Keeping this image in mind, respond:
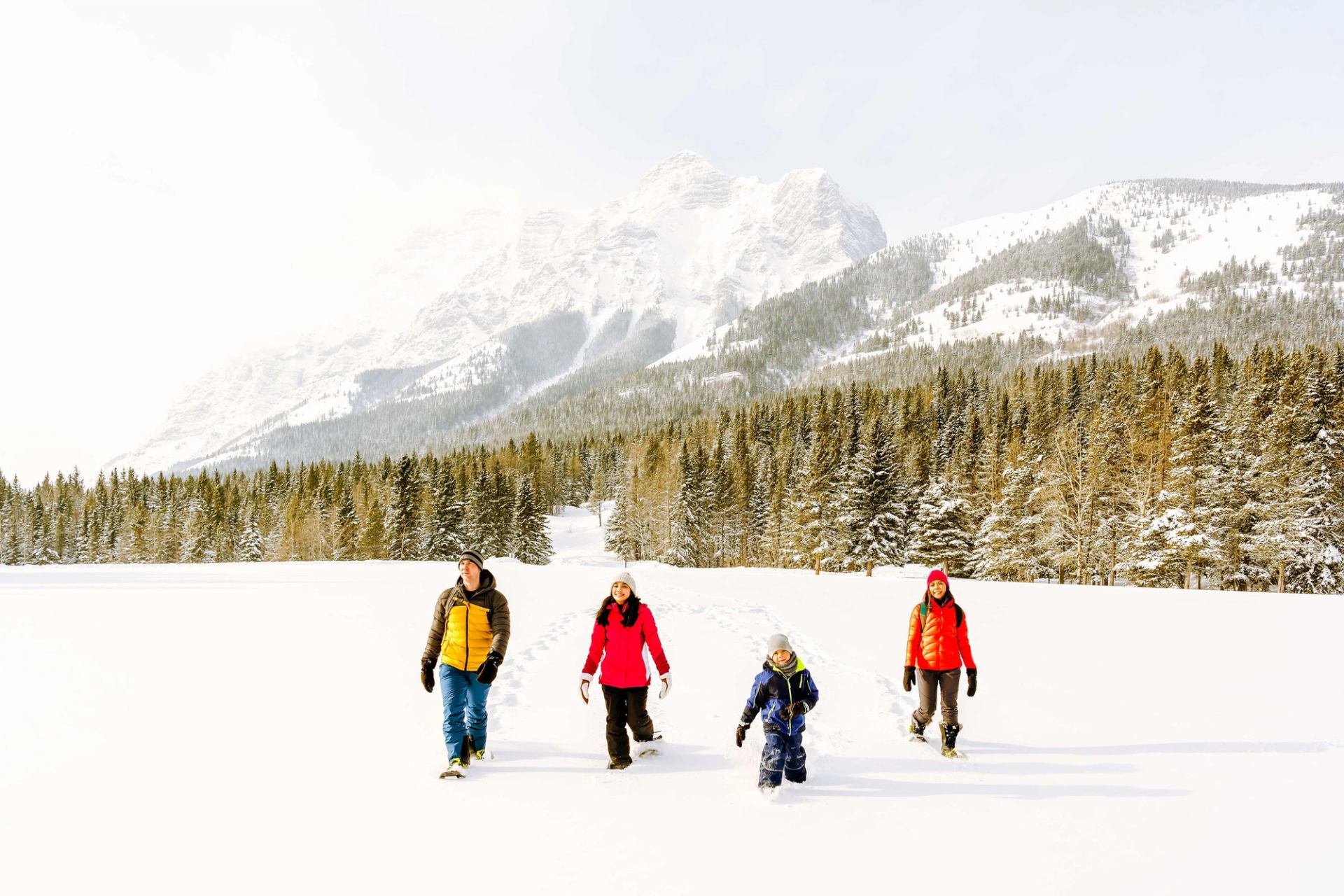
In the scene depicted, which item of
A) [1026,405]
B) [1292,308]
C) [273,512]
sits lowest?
[273,512]

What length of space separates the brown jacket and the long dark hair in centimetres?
104

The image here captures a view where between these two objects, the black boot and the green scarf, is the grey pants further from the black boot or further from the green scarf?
the black boot

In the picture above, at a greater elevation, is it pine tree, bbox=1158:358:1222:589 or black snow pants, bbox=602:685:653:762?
pine tree, bbox=1158:358:1222:589

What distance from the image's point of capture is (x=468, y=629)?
7.06 metres

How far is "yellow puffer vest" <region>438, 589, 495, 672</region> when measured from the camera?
23.0 ft

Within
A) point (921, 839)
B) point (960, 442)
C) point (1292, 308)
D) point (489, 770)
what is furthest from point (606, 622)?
point (1292, 308)

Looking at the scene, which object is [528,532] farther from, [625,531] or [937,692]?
[937,692]

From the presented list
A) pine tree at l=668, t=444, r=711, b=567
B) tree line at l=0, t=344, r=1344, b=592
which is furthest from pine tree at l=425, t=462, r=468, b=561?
pine tree at l=668, t=444, r=711, b=567

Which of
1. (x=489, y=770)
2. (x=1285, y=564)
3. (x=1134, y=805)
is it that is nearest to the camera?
(x=1134, y=805)

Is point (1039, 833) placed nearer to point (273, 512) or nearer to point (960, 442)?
point (960, 442)

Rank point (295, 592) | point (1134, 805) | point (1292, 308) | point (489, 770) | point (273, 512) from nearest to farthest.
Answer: point (1134, 805), point (489, 770), point (295, 592), point (273, 512), point (1292, 308)

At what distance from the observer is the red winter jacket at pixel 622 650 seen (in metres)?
7.08

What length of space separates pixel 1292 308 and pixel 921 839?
810 feet

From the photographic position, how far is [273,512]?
260 ft
